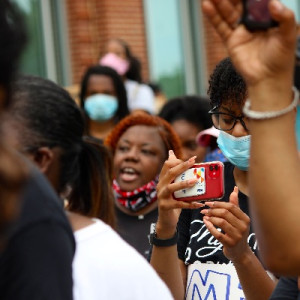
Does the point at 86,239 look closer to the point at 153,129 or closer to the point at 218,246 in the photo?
the point at 218,246

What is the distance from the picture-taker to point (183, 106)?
6559 mm

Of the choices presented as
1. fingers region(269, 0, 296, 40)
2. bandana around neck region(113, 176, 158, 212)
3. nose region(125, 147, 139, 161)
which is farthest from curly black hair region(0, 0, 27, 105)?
nose region(125, 147, 139, 161)

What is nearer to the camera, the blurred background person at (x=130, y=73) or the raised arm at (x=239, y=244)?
the raised arm at (x=239, y=244)

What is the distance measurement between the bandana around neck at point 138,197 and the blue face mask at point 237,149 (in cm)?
143

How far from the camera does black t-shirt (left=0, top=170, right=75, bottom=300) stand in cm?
197

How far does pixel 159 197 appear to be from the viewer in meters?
3.31

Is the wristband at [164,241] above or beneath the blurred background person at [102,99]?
beneath

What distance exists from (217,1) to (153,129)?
316 cm

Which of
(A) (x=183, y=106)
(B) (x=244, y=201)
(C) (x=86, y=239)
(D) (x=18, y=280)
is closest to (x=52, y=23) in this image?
(A) (x=183, y=106)

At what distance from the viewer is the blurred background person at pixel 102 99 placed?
7.46m

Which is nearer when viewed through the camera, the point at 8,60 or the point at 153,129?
the point at 8,60

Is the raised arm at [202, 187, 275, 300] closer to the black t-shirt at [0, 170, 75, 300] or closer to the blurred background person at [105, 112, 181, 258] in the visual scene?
the black t-shirt at [0, 170, 75, 300]

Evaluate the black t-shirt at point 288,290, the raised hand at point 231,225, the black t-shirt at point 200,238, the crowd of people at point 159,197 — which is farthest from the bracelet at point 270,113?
the black t-shirt at point 200,238

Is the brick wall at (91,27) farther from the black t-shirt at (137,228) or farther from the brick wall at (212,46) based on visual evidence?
the black t-shirt at (137,228)
